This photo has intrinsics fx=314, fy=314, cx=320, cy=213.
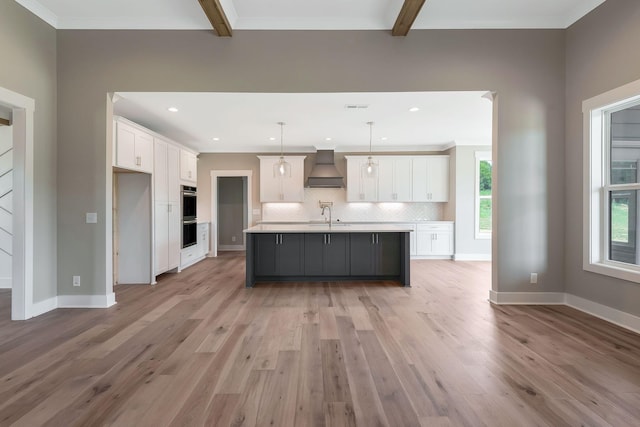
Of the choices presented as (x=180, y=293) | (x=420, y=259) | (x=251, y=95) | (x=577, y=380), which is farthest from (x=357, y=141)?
(x=577, y=380)

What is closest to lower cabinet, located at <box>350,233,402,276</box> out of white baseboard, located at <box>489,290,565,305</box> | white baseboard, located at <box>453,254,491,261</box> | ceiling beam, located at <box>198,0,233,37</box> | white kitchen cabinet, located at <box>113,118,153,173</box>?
white baseboard, located at <box>489,290,565,305</box>

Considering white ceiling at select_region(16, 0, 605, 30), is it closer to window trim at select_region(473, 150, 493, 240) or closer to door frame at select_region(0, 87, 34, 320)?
door frame at select_region(0, 87, 34, 320)

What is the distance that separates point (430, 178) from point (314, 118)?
3634mm

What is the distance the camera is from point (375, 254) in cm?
493

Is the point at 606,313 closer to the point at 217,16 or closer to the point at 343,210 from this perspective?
the point at 217,16

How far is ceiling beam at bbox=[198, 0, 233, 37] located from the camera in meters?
2.95

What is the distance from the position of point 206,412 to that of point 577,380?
2320 millimetres

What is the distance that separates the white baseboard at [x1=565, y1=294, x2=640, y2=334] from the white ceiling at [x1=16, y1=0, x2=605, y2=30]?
10.0ft

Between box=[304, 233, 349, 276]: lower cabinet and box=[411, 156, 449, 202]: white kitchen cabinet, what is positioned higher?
box=[411, 156, 449, 202]: white kitchen cabinet

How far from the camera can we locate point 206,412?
1.72 metres

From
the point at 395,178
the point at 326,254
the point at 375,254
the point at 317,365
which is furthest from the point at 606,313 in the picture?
the point at 395,178

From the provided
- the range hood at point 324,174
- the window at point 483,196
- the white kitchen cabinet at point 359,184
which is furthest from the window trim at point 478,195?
the range hood at point 324,174

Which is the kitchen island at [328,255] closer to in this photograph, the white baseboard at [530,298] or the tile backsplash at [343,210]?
the white baseboard at [530,298]

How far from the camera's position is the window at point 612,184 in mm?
2998
